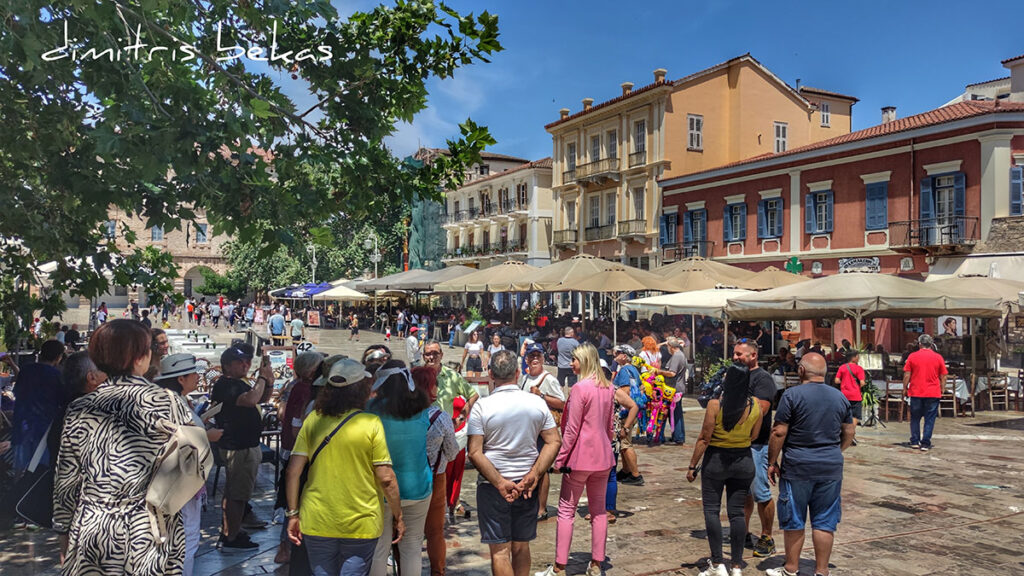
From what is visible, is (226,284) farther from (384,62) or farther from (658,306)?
(384,62)

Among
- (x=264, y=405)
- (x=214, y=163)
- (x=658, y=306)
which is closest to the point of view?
(x=214, y=163)

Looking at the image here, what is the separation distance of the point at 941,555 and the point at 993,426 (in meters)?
7.99

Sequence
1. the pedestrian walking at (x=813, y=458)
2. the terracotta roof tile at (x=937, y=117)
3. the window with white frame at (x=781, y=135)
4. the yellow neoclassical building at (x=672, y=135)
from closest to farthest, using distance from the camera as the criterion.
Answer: the pedestrian walking at (x=813, y=458) < the terracotta roof tile at (x=937, y=117) < the yellow neoclassical building at (x=672, y=135) < the window with white frame at (x=781, y=135)

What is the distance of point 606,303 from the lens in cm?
3578

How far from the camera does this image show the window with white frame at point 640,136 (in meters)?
35.1

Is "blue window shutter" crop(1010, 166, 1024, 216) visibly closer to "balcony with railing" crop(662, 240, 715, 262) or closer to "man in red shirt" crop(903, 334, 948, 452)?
"balcony with railing" crop(662, 240, 715, 262)

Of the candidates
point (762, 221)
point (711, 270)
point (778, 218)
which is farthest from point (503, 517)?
point (762, 221)

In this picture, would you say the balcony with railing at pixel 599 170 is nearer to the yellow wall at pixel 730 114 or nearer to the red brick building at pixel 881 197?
the yellow wall at pixel 730 114

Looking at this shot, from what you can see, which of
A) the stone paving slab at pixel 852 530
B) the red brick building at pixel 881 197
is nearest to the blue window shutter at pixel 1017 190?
the red brick building at pixel 881 197

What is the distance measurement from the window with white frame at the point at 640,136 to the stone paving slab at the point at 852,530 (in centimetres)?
2691

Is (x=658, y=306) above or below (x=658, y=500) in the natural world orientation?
above

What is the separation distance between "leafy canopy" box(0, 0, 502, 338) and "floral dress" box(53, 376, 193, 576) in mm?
2210

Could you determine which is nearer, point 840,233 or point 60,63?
point 60,63

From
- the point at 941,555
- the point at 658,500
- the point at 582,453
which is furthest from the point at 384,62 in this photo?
the point at 941,555
